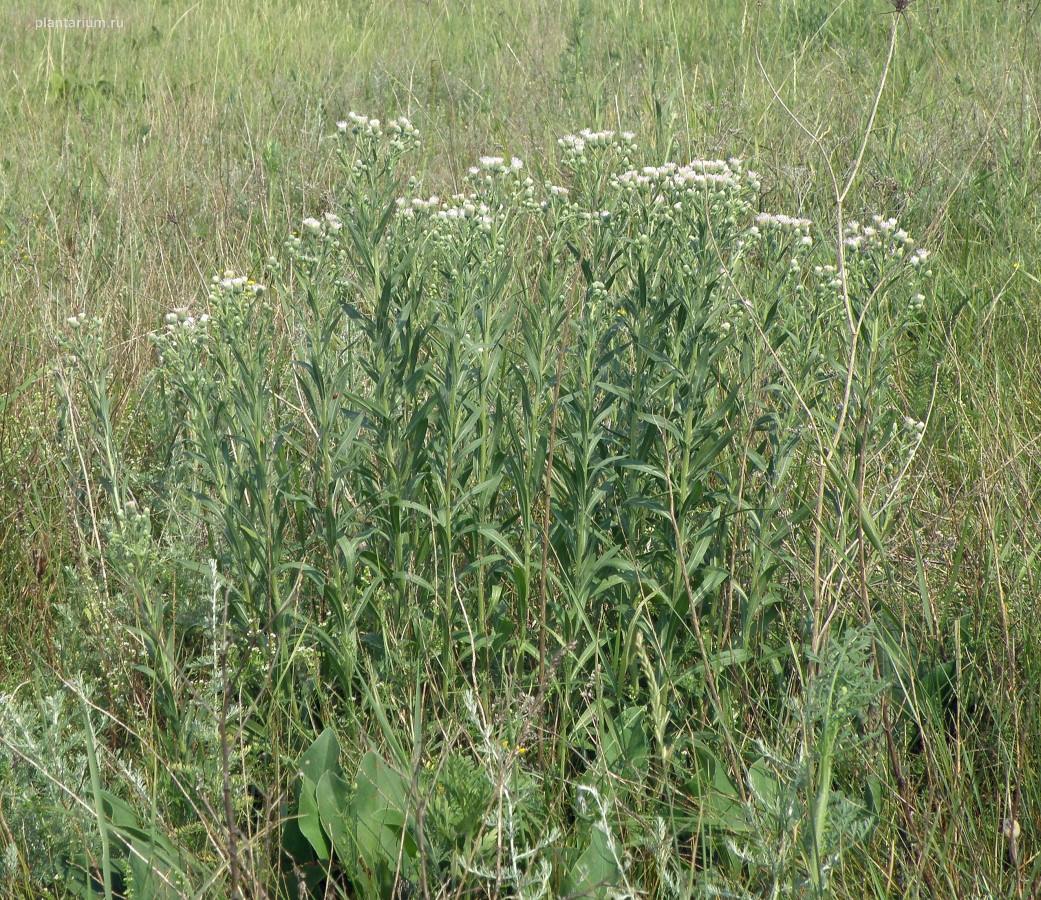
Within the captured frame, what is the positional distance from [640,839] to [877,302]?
137 cm

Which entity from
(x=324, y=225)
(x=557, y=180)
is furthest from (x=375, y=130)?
(x=557, y=180)

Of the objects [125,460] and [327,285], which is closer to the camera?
[327,285]

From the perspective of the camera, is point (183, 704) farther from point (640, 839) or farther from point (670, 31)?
point (670, 31)

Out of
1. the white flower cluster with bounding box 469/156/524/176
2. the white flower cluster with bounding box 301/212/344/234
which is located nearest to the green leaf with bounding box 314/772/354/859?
the white flower cluster with bounding box 301/212/344/234

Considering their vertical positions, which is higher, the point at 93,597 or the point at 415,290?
the point at 415,290

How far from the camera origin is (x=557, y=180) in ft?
15.4

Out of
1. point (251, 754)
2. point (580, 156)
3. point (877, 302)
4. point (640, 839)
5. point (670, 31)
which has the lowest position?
point (251, 754)

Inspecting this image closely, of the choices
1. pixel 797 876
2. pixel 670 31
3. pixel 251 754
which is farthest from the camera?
pixel 670 31

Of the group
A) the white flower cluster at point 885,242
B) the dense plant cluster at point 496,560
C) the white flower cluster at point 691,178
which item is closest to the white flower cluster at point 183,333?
the dense plant cluster at point 496,560

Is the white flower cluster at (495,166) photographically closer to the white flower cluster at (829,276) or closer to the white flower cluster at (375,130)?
the white flower cluster at (375,130)

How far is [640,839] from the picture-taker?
1672mm

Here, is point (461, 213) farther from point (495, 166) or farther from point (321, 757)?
point (321, 757)

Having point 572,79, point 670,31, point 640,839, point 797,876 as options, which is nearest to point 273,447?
point 640,839

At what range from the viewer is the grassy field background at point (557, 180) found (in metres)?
1.79
